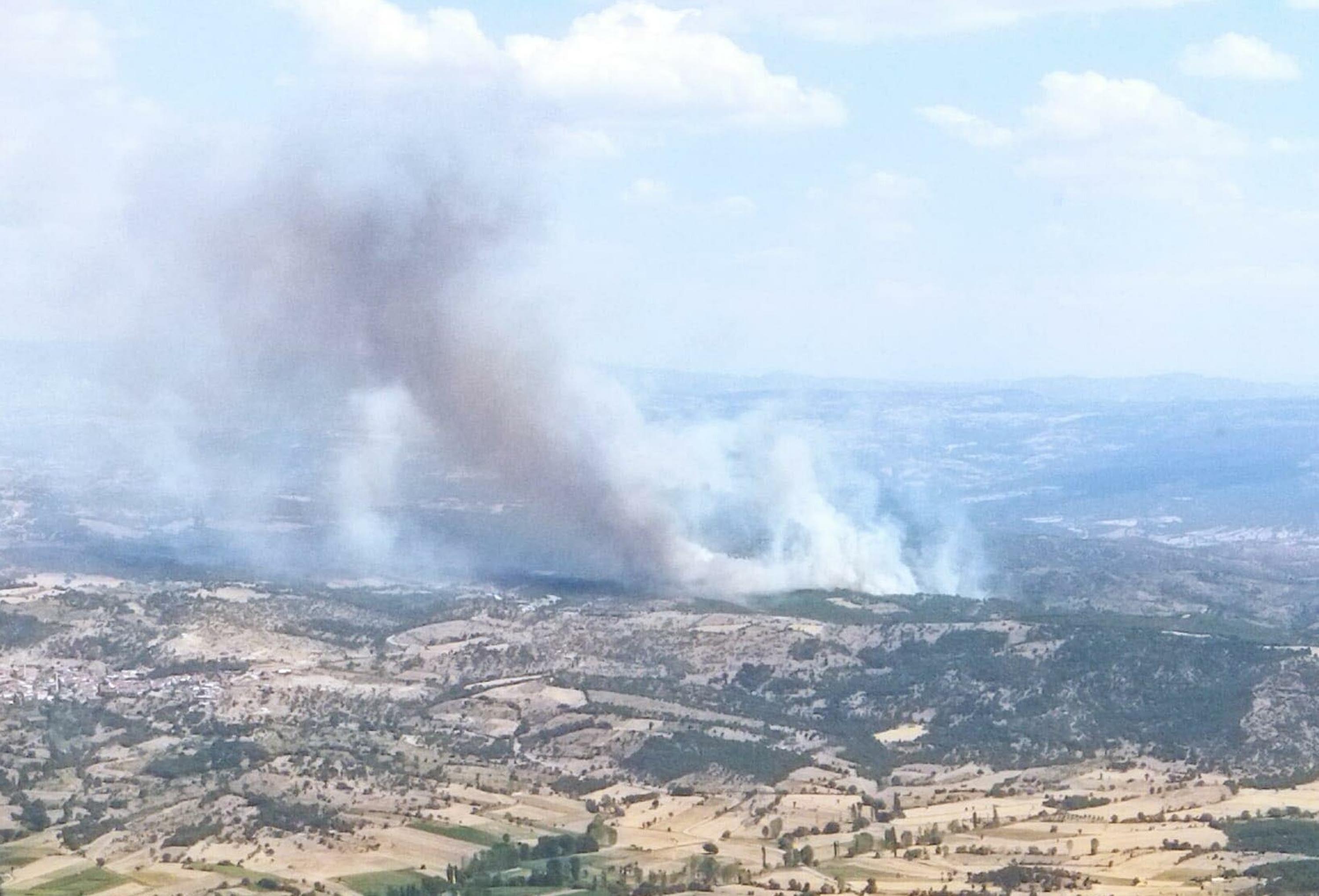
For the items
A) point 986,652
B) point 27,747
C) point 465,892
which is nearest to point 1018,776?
point 986,652

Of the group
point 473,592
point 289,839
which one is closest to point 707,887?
point 289,839

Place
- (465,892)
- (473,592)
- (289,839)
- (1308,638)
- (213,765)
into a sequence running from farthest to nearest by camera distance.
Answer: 1. (473,592)
2. (1308,638)
3. (213,765)
4. (289,839)
5. (465,892)

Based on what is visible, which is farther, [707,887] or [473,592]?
[473,592]

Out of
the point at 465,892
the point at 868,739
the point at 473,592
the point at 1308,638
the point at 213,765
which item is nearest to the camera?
the point at 465,892

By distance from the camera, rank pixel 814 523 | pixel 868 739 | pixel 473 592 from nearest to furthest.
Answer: pixel 868 739 < pixel 473 592 < pixel 814 523

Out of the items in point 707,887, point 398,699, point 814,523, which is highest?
point 814,523

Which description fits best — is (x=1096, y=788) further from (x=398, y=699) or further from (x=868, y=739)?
(x=398, y=699)

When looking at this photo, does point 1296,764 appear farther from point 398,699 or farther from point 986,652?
point 398,699

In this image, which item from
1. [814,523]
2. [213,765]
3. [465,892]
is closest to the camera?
[465,892]

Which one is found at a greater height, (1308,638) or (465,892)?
(1308,638)
